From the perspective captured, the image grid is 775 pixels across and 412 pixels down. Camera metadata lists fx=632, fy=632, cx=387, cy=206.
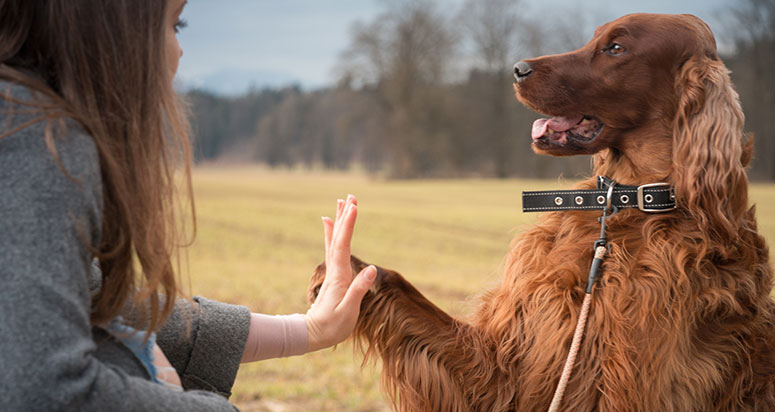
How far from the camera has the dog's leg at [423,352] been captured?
1957mm

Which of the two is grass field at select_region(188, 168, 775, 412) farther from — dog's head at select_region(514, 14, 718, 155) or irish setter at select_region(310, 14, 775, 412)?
dog's head at select_region(514, 14, 718, 155)

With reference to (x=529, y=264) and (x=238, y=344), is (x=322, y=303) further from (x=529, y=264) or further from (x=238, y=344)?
(x=529, y=264)

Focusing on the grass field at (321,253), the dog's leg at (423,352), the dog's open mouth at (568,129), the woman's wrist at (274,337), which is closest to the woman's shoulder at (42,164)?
the woman's wrist at (274,337)

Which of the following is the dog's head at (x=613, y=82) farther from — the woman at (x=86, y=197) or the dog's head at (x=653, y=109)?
the woman at (x=86, y=197)

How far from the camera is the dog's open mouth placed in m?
2.16

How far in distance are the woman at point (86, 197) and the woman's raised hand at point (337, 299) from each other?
518 mm

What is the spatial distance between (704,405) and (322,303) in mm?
1124

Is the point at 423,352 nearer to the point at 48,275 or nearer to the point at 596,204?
the point at 596,204

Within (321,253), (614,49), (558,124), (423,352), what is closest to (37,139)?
(423,352)

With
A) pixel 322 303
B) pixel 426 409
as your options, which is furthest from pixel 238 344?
pixel 426 409

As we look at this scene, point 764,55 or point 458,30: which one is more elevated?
point 458,30

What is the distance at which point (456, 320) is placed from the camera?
6.79 feet

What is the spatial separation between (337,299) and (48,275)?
0.96 meters

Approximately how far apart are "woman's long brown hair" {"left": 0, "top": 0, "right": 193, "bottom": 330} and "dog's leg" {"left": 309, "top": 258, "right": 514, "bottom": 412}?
924mm
